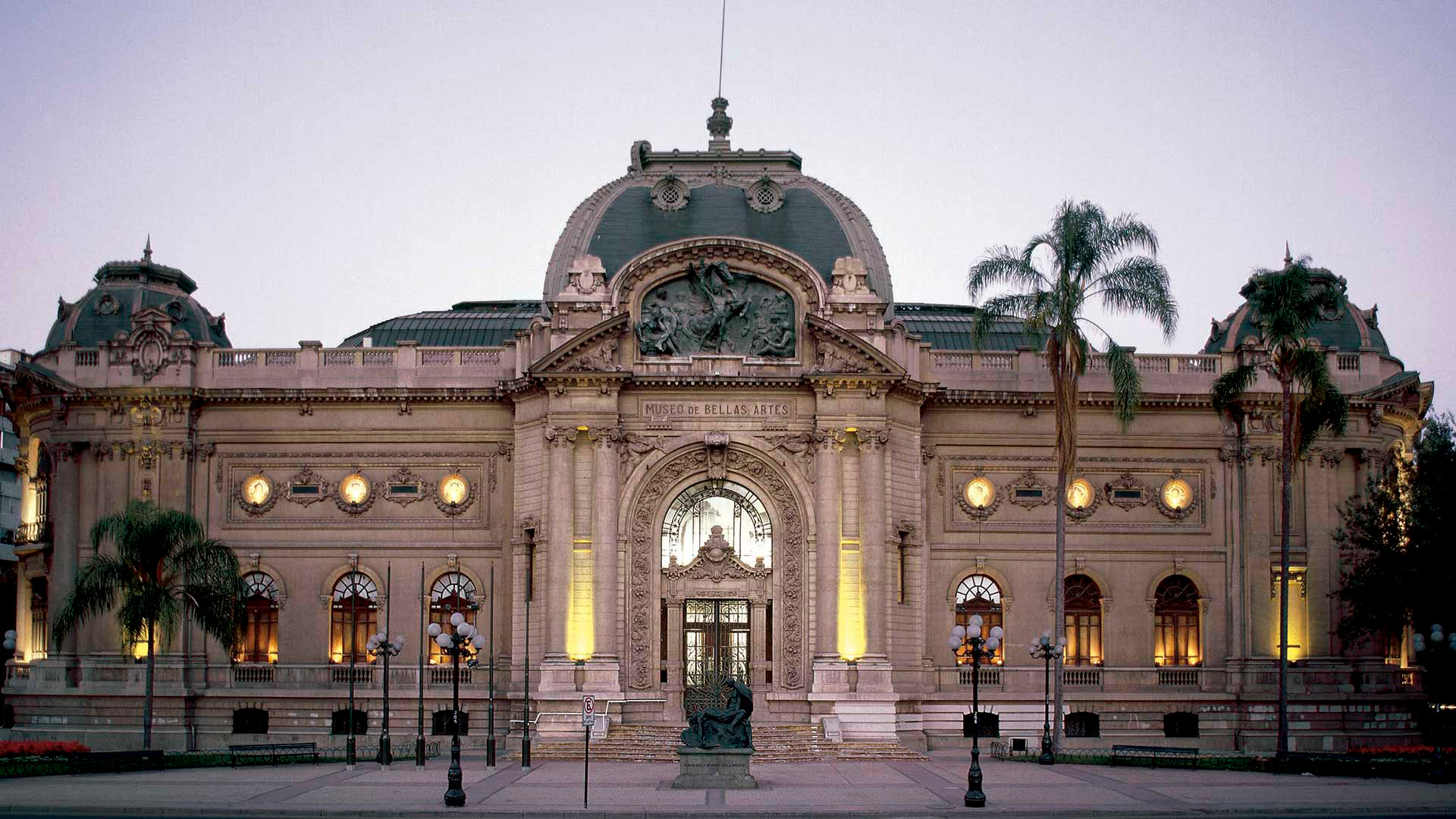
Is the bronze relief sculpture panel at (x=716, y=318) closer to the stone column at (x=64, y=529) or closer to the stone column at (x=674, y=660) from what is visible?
the stone column at (x=674, y=660)

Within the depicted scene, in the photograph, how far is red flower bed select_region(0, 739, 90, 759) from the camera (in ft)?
161

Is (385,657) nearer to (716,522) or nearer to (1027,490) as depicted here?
(716,522)

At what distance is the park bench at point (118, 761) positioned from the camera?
48031 mm

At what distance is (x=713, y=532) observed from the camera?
60812 millimetres

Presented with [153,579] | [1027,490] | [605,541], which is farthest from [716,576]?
[153,579]

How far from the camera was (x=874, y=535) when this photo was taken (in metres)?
59.4

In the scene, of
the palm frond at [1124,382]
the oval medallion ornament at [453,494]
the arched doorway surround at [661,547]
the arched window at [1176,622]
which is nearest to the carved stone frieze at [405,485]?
the oval medallion ornament at [453,494]

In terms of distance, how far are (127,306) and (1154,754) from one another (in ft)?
134

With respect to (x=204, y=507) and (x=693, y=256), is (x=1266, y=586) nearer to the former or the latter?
(x=693, y=256)

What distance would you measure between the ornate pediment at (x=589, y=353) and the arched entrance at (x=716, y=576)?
13.5 ft

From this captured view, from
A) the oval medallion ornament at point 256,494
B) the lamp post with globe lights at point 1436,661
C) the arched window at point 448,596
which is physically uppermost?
the oval medallion ornament at point 256,494

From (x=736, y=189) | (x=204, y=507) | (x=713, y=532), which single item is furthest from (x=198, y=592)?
(x=736, y=189)

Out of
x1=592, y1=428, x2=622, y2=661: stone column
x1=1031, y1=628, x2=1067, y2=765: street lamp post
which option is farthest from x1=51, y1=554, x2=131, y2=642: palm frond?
x1=1031, y1=628, x2=1067, y2=765: street lamp post

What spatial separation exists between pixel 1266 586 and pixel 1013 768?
1641 cm
